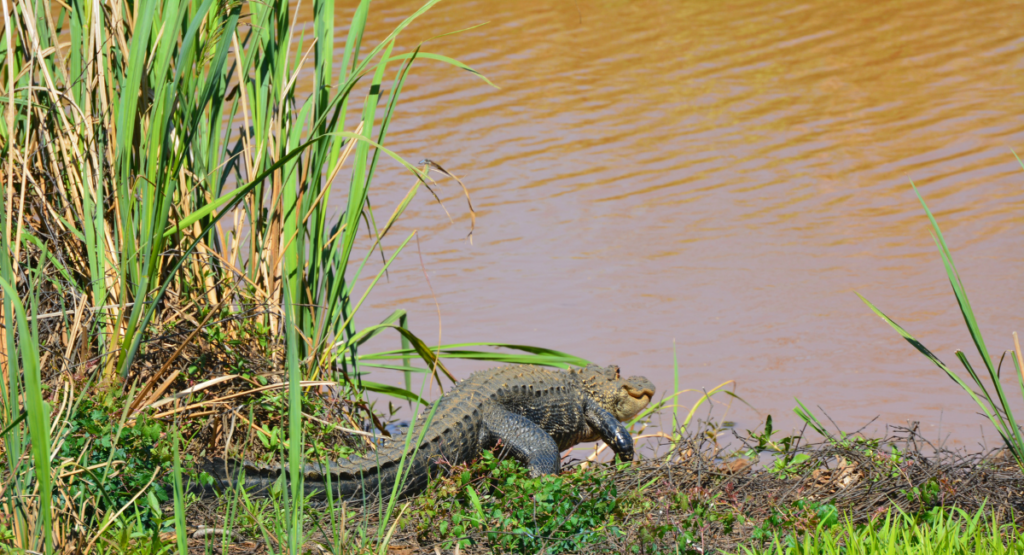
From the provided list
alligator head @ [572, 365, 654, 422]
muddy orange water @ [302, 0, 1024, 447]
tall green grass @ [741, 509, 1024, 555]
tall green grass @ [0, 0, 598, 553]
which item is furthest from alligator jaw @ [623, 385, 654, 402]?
tall green grass @ [741, 509, 1024, 555]

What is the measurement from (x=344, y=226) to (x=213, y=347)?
1.99ft

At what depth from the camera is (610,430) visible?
167 inches

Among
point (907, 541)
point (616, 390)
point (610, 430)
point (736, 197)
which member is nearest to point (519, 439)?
point (610, 430)

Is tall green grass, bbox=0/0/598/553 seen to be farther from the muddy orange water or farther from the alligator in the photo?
the muddy orange water

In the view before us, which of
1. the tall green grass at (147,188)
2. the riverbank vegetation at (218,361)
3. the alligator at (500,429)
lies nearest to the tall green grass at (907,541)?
the riverbank vegetation at (218,361)

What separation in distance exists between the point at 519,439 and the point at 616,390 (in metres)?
0.76

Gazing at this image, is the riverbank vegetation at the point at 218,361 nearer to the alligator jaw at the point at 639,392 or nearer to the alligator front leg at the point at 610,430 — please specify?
the alligator front leg at the point at 610,430

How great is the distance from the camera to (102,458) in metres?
2.70

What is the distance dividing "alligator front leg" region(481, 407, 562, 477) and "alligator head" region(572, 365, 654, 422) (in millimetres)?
599

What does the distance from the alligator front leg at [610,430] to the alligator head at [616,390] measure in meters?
0.12

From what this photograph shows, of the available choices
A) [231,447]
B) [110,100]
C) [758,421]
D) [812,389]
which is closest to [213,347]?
[231,447]

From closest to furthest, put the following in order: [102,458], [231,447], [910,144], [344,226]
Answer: [102,458], [231,447], [344,226], [910,144]

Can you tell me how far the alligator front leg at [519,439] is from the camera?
12.5 feet

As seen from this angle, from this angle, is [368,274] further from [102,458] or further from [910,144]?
[910,144]
